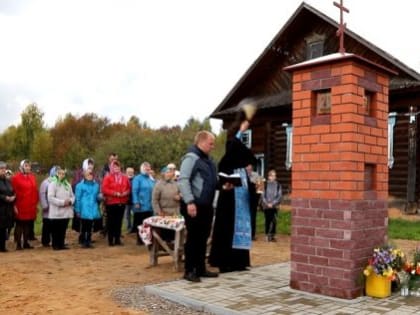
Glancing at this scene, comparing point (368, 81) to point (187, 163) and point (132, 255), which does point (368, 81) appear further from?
point (132, 255)

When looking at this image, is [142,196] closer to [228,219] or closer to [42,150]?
[228,219]

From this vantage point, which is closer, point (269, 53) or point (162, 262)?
point (162, 262)

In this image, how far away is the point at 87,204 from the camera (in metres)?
9.70

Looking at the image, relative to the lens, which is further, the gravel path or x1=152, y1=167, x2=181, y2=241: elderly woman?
x1=152, y1=167, x2=181, y2=241: elderly woman

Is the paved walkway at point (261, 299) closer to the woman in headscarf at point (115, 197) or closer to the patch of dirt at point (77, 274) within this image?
the patch of dirt at point (77, 274)

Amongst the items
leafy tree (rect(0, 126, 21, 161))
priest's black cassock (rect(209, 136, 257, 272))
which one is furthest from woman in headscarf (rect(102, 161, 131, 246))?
leafy tree (rect(0, 126, 21, 161))

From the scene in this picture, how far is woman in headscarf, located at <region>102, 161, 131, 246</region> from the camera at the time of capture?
9977 mm

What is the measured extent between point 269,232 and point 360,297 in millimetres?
5934

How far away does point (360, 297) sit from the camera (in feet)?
16.9

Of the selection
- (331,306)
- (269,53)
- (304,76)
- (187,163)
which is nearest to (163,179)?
(187,163)

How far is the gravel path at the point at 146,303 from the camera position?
495cm

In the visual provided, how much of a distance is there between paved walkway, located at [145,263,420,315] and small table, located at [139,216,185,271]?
1065 mm

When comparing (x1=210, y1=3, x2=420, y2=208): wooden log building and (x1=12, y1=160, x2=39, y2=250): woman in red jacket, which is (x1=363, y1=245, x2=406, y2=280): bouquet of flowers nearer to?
(x1=12, y1=160, x2=39, y2=250): woman in red jacket

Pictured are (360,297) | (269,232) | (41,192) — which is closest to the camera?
(360,297)
